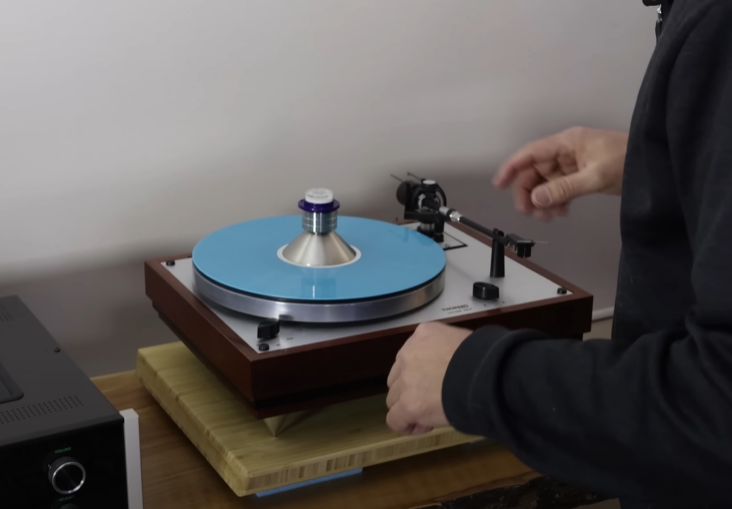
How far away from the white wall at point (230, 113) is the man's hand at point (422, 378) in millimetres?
622

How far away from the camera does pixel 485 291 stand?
1005mm

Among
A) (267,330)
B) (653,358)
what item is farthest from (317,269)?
(653,358)

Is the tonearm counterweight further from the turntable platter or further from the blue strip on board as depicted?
the blue strip on board

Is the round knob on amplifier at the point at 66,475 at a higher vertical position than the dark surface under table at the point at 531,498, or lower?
higher

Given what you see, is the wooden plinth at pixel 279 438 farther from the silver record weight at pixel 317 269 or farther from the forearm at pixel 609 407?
the forearm at pixel 609 407

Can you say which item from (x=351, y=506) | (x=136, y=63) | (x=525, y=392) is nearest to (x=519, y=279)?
(x=351, y=506)

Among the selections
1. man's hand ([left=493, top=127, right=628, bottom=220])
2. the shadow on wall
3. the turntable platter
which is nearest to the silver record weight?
the turntable platter

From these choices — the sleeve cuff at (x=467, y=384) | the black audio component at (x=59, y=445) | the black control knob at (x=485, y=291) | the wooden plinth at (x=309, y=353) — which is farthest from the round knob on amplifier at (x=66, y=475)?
the black control knob at (x=485, y=291)

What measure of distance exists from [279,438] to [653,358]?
48 cm

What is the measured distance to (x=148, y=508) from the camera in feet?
3.02

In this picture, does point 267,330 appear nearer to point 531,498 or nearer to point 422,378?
point 422,378

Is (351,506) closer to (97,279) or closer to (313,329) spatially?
(313,329)

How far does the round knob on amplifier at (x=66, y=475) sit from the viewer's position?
0.74 metres

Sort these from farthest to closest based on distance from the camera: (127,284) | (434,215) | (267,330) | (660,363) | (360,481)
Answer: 1. (127,284)
2. (434,215)
3. (360,481)
4. (267,330)
5. (660,363)
